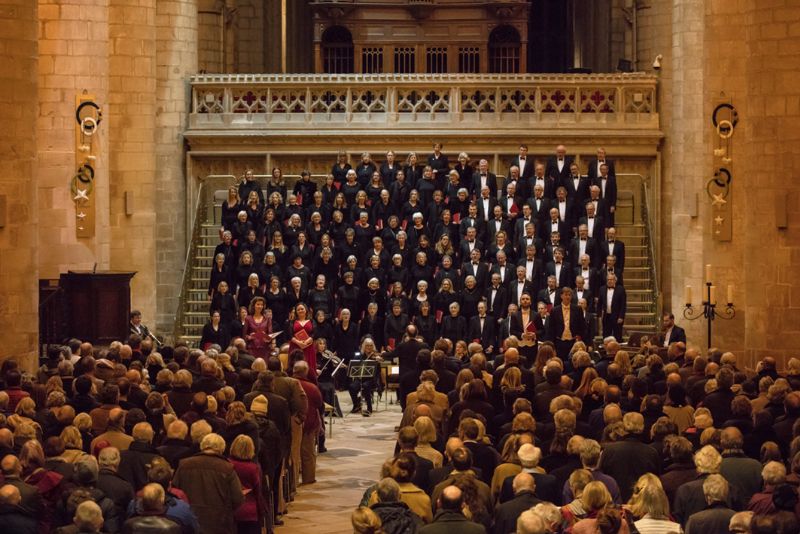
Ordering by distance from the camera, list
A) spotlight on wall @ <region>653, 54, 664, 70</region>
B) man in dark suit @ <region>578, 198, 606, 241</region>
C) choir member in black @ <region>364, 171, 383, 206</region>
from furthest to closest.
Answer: spotlight on wall @ <region>653, 54, 664, 70</region> < choir member in black @ <region>364, 171, 383, 206</region> < man in dark suit @ <region>578, 198, 606, 241</region>

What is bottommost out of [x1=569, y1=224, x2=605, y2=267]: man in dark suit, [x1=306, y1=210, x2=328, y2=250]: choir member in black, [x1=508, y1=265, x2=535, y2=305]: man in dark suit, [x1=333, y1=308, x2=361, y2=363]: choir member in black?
[x1=333, y1=308, x2=361, y2=363]: choir member in black

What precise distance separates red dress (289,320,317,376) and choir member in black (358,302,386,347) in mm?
1231

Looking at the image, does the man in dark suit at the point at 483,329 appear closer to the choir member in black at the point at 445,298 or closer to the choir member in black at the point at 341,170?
the choir member in black at the point at 445,298

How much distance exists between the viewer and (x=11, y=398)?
41.4ft

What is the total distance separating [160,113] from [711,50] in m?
8.96

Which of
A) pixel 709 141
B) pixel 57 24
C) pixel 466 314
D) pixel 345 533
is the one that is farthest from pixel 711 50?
pixel 345 533

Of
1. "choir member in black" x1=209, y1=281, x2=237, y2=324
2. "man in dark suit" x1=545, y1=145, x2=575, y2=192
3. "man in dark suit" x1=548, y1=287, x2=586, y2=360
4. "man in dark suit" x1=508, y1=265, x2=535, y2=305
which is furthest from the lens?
"man in dark suit" x1=545, y1=145, x2=575, y2=192

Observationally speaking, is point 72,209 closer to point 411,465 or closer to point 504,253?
point 504,253

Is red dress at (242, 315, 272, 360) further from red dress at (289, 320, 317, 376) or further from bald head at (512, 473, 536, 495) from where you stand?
bald head at (512, 473, 536, 495)

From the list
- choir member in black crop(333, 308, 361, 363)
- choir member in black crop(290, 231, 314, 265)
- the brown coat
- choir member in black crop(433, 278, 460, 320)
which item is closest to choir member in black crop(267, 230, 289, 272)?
choir member in black crop(290, 231, 314, 265)

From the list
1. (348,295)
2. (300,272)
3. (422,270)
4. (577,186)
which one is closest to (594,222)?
(577,186)

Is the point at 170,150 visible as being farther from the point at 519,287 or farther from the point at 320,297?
the point at 519,287

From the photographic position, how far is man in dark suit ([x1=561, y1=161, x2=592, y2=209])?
72.5ft

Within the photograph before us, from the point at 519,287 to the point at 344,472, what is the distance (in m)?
5.32
